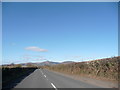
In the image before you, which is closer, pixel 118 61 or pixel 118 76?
pixel 118 76

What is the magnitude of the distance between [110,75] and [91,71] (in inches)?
328

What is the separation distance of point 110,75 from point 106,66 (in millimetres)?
3035

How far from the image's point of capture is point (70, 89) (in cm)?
1463

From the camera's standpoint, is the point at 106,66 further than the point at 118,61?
Yes

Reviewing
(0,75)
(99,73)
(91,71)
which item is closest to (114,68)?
(99,73)

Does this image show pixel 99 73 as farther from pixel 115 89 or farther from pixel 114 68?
pixel 115 89

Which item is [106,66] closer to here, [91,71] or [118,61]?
[118,61]

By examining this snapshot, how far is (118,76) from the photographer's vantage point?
68.2 feet

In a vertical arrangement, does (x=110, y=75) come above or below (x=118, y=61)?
below

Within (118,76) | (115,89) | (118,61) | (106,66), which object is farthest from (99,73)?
(115,89)

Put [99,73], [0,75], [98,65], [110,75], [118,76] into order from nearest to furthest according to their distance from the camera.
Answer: [118,76] < [110,75] < [0,75] < [99,73] < [98,65]

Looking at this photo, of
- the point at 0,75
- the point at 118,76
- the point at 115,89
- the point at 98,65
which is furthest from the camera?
the point at 98,65

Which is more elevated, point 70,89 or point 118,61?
point 118,61

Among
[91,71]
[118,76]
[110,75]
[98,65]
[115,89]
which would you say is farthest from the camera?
[91,71]
